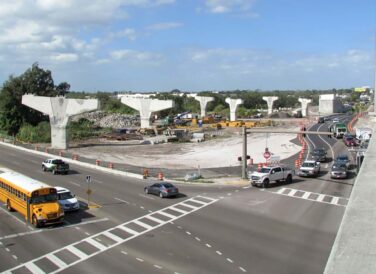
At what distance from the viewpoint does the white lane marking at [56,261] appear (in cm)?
1952

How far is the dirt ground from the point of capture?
192 ft

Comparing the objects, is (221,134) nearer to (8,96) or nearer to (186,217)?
(8,96)

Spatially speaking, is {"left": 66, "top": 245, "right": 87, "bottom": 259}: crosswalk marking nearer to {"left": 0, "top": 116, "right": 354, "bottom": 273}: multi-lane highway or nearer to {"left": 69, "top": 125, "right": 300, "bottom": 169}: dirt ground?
{"left": 0, "top": 116, "right": 354, "bottom": 273}: multi-lane highway

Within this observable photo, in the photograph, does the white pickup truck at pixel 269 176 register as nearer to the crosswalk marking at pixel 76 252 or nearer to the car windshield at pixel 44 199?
the car windshield at pixel 44 199

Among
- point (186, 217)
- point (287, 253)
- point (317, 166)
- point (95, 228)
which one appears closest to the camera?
point (287, 253)

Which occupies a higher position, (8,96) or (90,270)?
(8,96)

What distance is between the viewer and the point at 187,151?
6994 cm

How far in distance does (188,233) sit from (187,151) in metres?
45.3

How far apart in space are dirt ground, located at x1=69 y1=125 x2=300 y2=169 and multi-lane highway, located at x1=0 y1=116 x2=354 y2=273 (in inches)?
712

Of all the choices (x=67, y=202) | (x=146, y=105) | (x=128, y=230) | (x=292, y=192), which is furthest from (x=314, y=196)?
(x=146, y=105)

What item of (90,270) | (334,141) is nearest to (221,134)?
(334,141)

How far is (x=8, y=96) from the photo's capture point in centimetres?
9938

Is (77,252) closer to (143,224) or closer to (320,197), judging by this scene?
(143,224)

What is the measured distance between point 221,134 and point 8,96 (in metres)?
47.5
